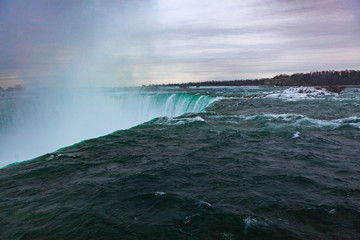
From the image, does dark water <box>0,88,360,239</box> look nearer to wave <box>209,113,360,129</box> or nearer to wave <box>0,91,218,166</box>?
wave <box>209,113,360,129</box>

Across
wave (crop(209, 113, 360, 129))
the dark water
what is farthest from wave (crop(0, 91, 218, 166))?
the dark water

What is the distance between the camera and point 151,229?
4.86 meters

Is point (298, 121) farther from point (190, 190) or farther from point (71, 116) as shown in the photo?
point (71, 116)

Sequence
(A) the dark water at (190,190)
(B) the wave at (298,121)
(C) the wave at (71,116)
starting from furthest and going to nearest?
1. (C) the wave at (71,116)
2. (B) the wave at (298,121)
3. (A) the dark water at (190,190)

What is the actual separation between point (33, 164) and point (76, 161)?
1.68 metres

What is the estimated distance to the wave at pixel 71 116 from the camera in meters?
32.4

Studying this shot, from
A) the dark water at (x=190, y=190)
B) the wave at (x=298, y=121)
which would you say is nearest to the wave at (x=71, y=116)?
the wave at (x=298, y=121)

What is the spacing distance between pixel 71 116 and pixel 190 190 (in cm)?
3858

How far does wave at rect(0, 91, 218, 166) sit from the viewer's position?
32.4 meters

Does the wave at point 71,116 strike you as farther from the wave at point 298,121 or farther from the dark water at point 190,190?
the dark water at point 190,190

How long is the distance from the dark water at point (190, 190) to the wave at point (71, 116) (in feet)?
65.2

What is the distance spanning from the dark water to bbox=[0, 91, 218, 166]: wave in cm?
1987

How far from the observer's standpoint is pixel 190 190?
666 centimetres

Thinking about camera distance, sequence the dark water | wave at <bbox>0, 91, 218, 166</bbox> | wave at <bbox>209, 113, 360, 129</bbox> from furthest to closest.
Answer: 1. wave at <bbox>0, 91, 218, 166</bbox>
2. wave at <bbox>209, 113, 360, 129</bbox>
3. the dark water
